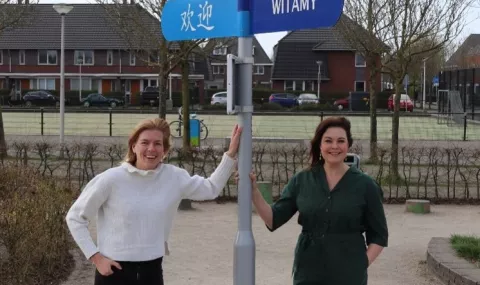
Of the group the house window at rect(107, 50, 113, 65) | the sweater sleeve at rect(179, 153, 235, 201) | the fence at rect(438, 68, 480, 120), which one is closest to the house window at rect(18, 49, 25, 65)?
the house window at rect(107, 50, 113, 65)

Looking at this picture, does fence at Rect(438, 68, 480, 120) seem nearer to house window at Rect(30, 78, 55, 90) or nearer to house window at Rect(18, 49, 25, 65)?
house window at Rect(30, 78, 55, 90)

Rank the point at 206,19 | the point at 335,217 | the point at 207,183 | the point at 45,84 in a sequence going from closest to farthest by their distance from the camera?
the point at 335,217, the point at 206,19, the point at 207,183, the point at 45,84

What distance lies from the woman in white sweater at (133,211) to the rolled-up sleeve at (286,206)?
1.13ft

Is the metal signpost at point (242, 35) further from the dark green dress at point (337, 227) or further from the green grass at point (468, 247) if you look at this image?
the green grass at point (468, 247)

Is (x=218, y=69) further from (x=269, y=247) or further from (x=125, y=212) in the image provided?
(x=125, y=212)

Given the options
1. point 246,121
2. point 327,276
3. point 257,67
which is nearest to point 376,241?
point 327,276

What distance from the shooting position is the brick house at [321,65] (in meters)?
67.2

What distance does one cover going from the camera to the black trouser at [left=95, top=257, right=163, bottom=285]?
3.66 meters

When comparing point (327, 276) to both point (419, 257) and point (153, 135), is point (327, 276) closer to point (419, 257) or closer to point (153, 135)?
point (153, 135)

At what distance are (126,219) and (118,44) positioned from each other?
60994mm

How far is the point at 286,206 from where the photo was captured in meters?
3.86

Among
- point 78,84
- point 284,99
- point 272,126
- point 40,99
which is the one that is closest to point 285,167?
point 272,126

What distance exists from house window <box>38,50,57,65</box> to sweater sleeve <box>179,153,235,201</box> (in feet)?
206

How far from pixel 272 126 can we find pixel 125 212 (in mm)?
28118
